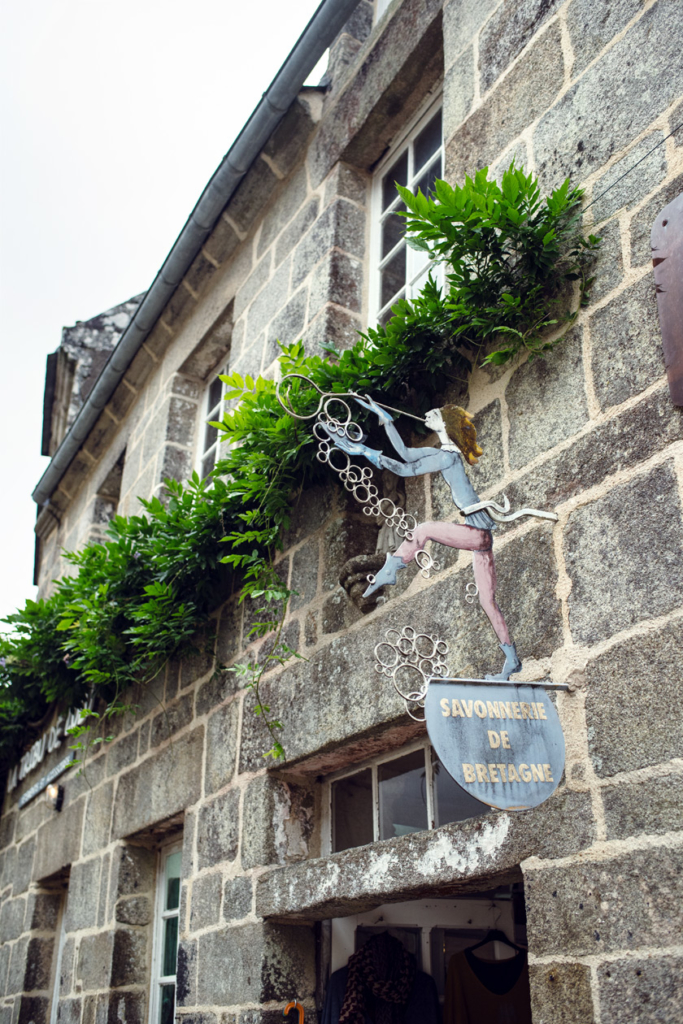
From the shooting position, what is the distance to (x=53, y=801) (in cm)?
564

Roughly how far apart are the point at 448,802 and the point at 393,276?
93.3 inches

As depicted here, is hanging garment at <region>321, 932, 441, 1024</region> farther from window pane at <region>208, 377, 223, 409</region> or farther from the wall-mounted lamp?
window pane at <region>208, 377, 223, 409</region>

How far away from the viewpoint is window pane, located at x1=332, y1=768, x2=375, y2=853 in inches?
126

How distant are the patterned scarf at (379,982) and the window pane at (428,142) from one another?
10.6ft

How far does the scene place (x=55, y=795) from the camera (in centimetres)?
562

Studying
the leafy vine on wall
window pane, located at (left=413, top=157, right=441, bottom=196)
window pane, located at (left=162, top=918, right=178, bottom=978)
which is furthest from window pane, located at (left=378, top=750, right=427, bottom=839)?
window pane, located at (left=413, top=157, right=441, bottom=196)

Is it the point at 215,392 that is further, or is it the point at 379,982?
the point at 215,392

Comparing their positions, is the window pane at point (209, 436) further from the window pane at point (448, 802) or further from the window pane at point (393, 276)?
the window pane at point (448, 802)

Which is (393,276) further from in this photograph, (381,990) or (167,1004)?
(167,1004)

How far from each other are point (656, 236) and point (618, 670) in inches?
41.4

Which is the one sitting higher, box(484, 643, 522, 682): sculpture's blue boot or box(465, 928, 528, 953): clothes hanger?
box(484, 643, 522, 682): sculpture's blue boot

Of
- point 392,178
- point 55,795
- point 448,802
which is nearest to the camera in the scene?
point 448,802

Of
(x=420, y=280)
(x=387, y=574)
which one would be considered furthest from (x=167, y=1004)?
(x=420, y=280)

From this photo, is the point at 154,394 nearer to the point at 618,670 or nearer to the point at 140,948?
the point at 140,948
